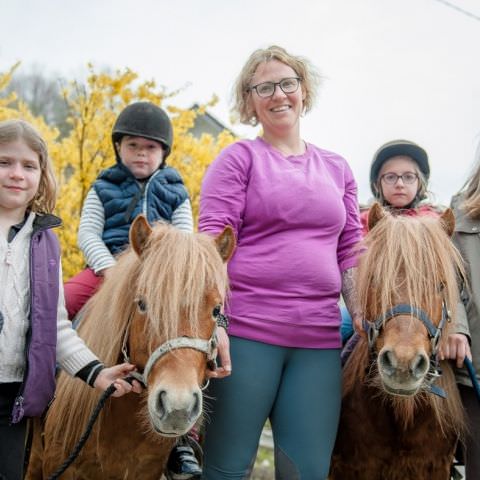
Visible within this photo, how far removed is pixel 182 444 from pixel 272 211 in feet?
4.77

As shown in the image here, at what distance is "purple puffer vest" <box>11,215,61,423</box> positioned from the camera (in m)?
2.35

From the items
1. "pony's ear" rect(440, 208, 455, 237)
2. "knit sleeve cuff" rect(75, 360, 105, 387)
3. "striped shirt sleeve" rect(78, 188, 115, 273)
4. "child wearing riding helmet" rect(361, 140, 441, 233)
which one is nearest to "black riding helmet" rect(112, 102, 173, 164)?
"striped shirt sleeve" rect(78, 188, 115, 273)

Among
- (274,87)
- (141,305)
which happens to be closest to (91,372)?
(141,305)

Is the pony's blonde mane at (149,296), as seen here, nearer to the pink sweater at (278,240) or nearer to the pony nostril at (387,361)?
the pink sweater at (278,240)

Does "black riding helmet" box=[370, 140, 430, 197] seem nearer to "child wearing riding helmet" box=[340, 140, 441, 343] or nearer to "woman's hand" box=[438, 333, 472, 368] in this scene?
"child wearing riding helmet" box=[340, 140, 441, 343]

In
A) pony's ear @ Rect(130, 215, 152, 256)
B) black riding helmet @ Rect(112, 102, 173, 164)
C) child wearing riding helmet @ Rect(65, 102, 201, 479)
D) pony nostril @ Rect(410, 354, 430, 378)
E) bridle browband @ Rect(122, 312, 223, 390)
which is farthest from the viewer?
black riding helmet @ Rect(112, 102, 173, 164)

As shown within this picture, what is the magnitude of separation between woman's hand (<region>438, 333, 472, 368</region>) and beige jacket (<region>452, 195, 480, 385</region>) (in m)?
0.09

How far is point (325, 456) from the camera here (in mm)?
2574

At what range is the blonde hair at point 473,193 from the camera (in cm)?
299

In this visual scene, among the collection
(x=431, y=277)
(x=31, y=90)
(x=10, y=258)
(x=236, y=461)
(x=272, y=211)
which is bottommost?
(x=236, y=461)

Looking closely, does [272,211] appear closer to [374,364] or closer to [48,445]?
[374,364]

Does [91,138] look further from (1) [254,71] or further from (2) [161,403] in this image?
(2) [161,403]

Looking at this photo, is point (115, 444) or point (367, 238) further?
point (367, 238)

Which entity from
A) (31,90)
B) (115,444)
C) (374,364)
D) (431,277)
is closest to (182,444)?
(115,444)
